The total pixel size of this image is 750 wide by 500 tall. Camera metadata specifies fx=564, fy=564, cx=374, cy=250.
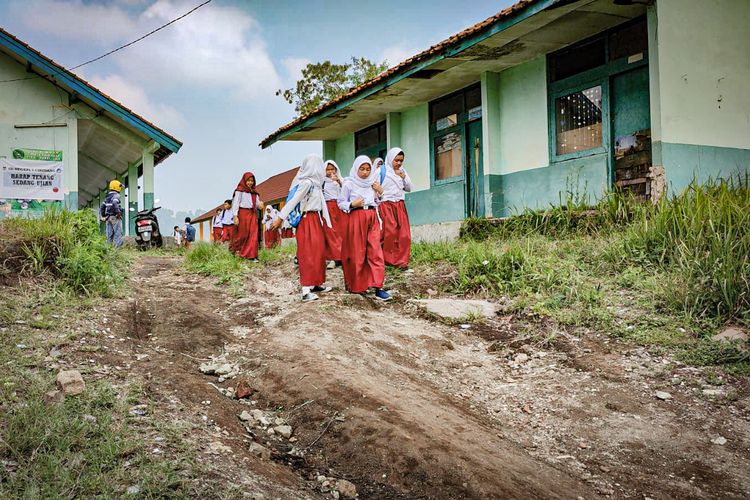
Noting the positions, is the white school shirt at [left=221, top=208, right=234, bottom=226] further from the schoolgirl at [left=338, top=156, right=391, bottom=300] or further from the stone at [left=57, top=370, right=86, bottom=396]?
the stone at [left=57, top=370, right=86, bottom=396]

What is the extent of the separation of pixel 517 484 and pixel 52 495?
1.93 meters

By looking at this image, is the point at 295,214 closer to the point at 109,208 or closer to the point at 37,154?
the point at 109,208

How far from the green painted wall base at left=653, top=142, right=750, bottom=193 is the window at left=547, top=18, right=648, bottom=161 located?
1040 mm

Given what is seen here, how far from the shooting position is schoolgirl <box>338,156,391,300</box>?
643 cm

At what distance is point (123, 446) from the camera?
8.30 ft

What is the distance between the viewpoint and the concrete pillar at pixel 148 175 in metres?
13.6

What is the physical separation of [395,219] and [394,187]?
450mm

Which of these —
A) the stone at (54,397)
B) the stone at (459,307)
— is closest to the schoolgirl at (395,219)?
the stone at (459,307)

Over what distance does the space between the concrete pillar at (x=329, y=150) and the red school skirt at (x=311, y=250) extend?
29.5ft

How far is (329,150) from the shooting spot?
604 inches

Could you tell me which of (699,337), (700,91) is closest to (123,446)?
(699,337)

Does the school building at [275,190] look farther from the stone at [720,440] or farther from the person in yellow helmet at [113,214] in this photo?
the stone at [720,440]

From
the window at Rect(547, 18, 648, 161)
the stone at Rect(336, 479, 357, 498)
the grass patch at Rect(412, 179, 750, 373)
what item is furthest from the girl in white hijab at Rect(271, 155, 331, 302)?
the window at Rect(547, 18, 648, 161)

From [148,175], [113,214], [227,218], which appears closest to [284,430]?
[113,214]
